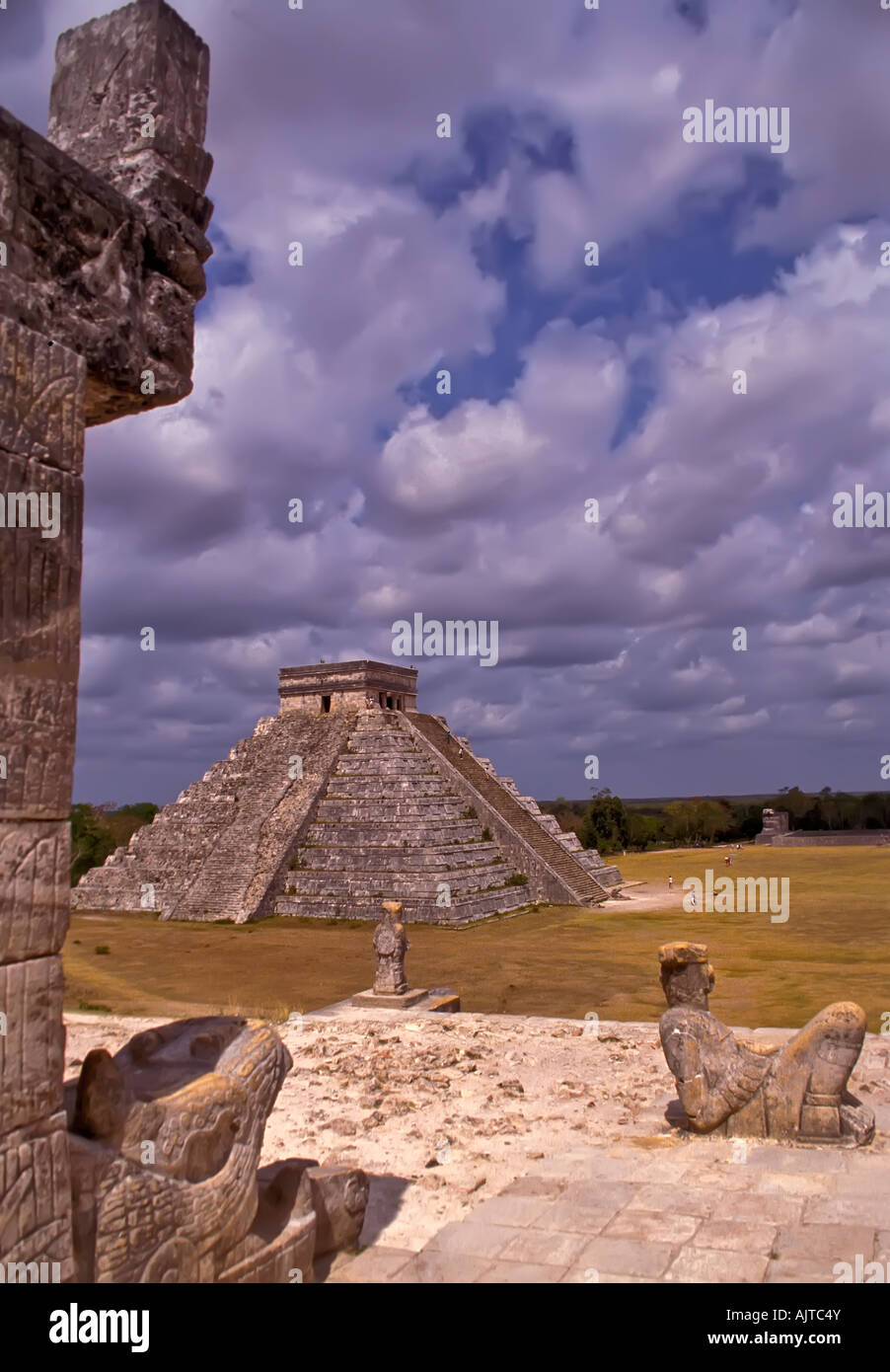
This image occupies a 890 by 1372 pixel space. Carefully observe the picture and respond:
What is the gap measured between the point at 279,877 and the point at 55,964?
2484 centimetres

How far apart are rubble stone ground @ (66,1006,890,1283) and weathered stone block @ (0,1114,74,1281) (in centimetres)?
221

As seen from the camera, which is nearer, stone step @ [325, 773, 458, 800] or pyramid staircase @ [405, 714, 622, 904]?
stone step @ [325, 773, 458, 800]

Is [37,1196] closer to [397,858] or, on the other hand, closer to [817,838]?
[397,858]

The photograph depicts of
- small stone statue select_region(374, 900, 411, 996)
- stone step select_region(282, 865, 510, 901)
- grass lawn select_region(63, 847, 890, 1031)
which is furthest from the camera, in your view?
stone step select_region(282, 865, 510, 901)

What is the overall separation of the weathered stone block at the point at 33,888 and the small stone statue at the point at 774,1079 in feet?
17.5

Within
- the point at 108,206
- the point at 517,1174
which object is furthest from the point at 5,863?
the point at 517,1174

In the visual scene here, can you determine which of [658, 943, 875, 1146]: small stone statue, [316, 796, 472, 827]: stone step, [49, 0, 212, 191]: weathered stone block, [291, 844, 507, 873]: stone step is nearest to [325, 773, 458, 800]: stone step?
[316, 796, 472, 827]: stone step

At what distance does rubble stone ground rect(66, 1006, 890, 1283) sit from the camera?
5527mm

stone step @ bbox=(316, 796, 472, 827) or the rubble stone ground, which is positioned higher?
stone step @ bbox=(316, 796, 472, 827)

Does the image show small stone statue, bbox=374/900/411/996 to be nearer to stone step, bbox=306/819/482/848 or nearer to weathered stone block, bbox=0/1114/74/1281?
weathered stone block, bbox=0/1114/74/1281

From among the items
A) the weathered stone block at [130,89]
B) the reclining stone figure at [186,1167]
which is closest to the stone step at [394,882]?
the reclining stone figure at [186,1167]

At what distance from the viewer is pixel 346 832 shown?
94.0 feet

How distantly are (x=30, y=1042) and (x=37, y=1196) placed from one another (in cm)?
55

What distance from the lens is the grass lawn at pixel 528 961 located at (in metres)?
15.0
